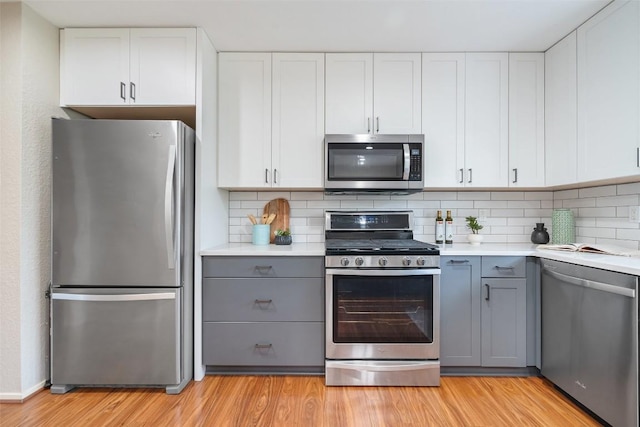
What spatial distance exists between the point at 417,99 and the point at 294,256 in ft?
5.10

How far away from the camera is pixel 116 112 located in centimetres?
258

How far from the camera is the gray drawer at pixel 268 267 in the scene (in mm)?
2369

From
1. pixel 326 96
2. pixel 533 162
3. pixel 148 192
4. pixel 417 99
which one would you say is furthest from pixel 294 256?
pixel 533 162

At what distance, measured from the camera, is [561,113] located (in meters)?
2.49

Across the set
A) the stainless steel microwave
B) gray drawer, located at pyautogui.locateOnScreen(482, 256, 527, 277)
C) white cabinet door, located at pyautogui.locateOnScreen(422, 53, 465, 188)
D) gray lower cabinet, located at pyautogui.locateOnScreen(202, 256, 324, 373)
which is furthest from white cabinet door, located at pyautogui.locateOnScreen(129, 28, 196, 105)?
gray drawer, located at pyautogui.locateOnScreen(482, 256, 527, 277)

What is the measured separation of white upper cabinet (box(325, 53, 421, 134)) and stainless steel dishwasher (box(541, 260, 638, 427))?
148 cm

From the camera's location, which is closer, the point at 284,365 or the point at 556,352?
the point at 556,352

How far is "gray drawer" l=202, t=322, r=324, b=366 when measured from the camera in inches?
93.0

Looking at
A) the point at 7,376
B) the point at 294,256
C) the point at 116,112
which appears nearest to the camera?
the point at 7,376

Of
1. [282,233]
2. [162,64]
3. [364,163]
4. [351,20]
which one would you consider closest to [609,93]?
[364,163]

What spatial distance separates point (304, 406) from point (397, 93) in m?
2.30

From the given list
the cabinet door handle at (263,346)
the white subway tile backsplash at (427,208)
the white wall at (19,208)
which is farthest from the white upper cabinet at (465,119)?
the white wall at (19,208)

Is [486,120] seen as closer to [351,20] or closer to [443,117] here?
[443,117]

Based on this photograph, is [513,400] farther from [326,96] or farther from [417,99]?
[326,96]
